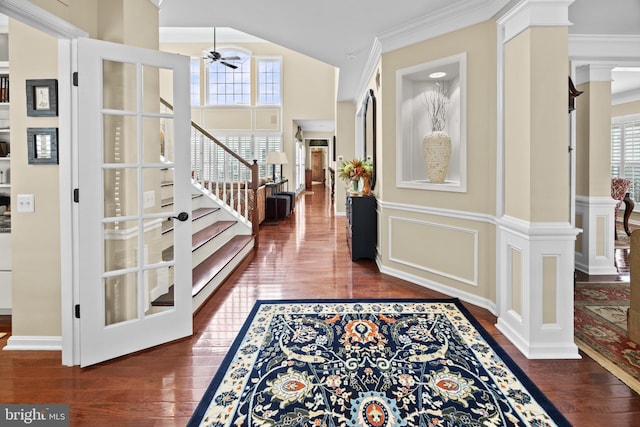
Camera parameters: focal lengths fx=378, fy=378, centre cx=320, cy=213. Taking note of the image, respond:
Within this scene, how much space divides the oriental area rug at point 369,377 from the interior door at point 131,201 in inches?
27.6

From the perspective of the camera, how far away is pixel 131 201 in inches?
102

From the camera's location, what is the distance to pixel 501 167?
3064 millimetres

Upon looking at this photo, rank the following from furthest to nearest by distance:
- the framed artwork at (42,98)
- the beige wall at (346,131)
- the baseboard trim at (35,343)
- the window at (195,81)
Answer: the window at (195,81) < the beige wall at (346,131) < the baseboard trim at (35,343) < the framed artwork at (42,98)

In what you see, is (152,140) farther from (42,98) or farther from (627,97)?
(627,97)

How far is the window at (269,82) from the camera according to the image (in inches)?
498

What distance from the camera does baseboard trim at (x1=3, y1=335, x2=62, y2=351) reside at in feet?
8.53

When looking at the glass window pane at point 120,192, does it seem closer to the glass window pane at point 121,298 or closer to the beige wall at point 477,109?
the glass window pane at point 121,298

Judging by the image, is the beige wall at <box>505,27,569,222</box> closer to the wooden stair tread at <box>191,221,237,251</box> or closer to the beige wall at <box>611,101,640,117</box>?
the wooden stair tread at <box>191,221,237,251</box>

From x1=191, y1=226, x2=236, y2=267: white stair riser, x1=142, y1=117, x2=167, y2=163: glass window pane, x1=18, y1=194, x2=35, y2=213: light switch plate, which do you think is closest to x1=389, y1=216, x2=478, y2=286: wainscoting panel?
x1=191, y1=226, x2=236, y2=267: white stair riser

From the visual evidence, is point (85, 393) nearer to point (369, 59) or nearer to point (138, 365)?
point (138, 365)

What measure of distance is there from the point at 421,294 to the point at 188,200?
242 cm

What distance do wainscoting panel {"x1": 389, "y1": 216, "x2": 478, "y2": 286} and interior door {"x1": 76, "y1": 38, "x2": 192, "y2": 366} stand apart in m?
2.42

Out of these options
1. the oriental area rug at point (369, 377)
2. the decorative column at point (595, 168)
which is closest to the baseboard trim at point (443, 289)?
the oriental area rug at point (369, 377)

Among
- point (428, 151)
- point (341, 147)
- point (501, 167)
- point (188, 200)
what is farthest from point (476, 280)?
point (341, 147)
